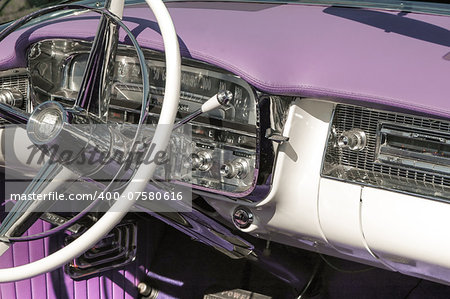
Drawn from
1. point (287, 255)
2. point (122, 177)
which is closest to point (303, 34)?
point (122, 177)

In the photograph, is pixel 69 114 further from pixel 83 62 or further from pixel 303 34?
pixel 303 34

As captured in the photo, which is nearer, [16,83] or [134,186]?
[134,186]

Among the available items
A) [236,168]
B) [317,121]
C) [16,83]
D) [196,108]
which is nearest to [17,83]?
[16,83]

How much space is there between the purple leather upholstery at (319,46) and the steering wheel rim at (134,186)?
0.57ft

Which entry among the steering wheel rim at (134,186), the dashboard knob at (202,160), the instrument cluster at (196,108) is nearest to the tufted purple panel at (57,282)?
the instrument cluster at (196,108)

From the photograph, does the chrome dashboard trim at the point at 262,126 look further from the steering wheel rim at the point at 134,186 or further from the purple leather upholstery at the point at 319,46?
the steering wheel rim at the point at 134,186

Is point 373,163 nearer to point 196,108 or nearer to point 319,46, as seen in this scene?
point 319,46

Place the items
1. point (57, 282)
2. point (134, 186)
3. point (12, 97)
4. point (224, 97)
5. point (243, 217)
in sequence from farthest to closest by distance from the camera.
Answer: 1. point (57, 282)
2. point (12, 97)
3. point (243, 217)
4. point (224, 97)
5. point (134, 186)

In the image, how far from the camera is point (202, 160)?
179 centimetres

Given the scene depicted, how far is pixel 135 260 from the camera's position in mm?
2666

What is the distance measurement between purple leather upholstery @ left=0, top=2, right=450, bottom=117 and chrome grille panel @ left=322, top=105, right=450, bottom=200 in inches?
3.9

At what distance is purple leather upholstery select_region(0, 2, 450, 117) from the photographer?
1.49 metres

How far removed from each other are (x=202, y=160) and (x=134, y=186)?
1.19 feet

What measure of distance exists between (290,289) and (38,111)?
133 centimetres
